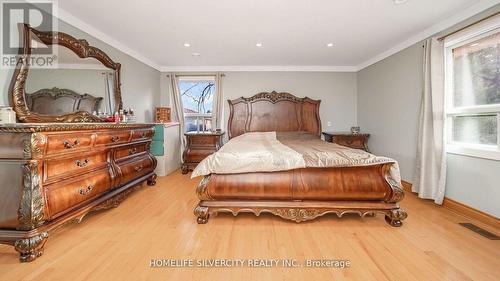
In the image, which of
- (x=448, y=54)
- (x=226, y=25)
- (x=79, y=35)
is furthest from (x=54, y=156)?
(x=448, y=54)

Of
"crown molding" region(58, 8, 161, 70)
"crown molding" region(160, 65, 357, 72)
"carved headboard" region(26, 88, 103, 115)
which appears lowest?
"carved headboard" region(26, 88, 103, 115)

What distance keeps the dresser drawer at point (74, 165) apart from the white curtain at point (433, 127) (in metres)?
4.08

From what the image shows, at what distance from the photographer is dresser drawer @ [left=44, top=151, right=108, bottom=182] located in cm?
188

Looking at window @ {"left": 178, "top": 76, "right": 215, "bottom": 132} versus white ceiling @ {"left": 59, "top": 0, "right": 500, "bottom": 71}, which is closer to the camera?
white ceiling @ {"left": 59, "top": 0, "right": 500, "bottom": 71}

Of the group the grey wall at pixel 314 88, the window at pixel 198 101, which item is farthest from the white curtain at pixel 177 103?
the grey wall at pixel 314 88

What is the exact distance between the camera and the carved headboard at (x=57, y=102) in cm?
229

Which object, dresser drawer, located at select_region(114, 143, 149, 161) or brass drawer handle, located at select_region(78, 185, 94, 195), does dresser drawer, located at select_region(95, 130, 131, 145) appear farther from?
brass drawer handle, located at select_region(78, 185, 94, 195)

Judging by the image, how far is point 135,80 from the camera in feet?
14.0

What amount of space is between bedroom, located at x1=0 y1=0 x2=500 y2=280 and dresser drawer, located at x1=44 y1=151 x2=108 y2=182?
13mm

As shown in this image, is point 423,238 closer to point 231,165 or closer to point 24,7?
point 231,165

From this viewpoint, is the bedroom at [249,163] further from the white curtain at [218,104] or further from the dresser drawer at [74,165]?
the white curtain at [218,104]

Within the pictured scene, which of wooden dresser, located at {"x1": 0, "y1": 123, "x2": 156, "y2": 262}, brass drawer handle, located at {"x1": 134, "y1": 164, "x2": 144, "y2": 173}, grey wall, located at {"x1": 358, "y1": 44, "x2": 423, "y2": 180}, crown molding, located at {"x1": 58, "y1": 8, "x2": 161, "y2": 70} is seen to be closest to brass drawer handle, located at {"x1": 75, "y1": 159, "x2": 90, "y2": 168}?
wooden dresser, located at {"x1": 0, "y1": 123, "x2": 156, "y2": 262}

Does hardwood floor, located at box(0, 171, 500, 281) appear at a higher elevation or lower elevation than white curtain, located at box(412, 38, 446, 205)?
lower

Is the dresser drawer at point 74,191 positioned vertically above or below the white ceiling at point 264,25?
below
